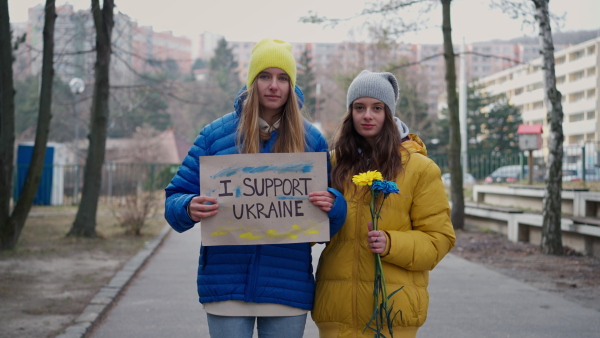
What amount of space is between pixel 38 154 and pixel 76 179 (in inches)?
661

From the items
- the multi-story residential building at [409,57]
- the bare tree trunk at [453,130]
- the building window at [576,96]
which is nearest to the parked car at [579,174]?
the bare tree trunk at [453,130]

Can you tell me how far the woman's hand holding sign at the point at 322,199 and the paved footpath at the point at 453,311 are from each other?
3612 millimetres

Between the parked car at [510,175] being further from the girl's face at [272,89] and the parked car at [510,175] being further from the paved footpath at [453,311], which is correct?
→ the girl's face at [272,89]

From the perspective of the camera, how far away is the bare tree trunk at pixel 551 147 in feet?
39.5

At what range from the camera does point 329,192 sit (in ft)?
10.5

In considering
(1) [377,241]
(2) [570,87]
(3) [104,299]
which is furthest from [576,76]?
(1) [377,241]

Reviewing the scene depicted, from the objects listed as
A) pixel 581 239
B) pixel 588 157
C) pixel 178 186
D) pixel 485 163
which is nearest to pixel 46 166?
pixel 485 163

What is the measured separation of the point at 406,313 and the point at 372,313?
0.49ft

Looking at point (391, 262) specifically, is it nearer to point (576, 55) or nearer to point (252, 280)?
point (252, 280)

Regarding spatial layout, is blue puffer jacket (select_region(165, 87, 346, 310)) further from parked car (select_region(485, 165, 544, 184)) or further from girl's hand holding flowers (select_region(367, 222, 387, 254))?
parked car (select_region(485, 165, 544, 184))

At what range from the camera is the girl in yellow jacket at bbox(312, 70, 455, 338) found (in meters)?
3.24

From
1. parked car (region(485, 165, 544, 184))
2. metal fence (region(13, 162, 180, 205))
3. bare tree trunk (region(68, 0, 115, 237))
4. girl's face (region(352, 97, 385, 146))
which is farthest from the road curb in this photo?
metal fence (region(13, 162, 180, 205))

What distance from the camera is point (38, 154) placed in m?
12.7

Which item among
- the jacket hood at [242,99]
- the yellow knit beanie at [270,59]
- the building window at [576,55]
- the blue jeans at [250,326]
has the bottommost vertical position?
the blue jeans at [250,326]
